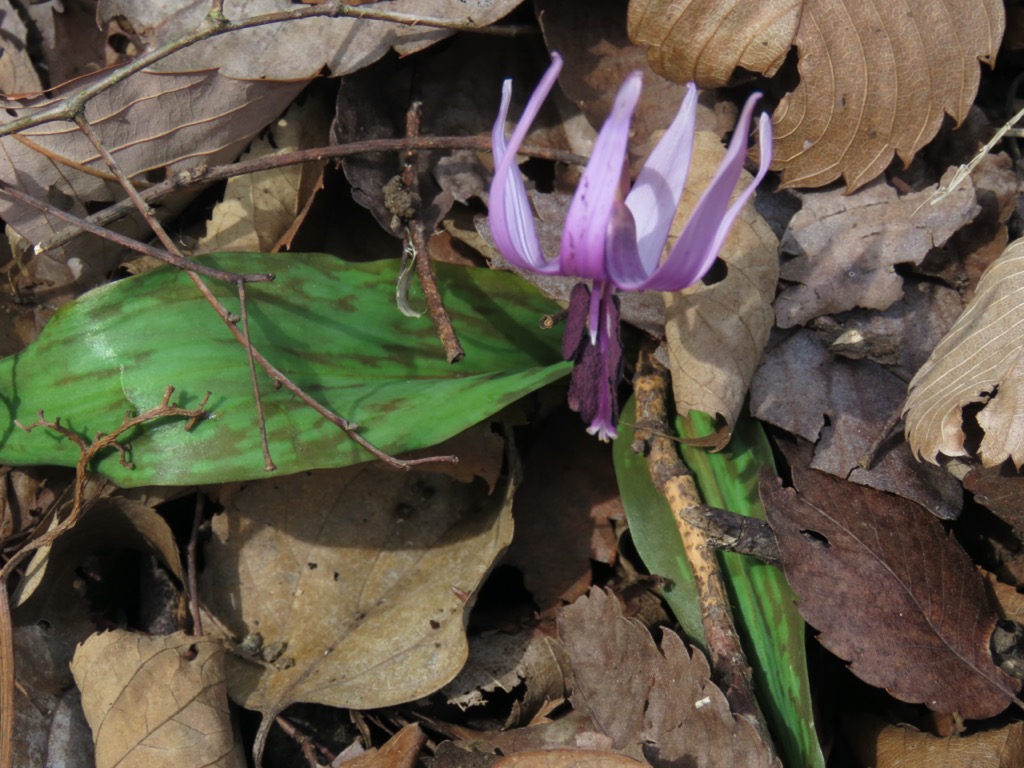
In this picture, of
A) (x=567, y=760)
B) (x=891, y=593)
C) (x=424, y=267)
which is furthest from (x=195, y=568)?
(x=891, y=593)

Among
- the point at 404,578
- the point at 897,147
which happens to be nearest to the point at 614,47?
the point at 897,147

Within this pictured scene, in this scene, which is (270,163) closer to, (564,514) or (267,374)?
(267,374)

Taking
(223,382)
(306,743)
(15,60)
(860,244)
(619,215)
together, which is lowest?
(306,743)

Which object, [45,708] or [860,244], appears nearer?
[45,708]

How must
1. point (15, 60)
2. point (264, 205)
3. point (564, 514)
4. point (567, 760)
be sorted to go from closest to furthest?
1. point (567, 760)
2. point (564, 514)
3. point (264, 205)
4. point (15, 60)

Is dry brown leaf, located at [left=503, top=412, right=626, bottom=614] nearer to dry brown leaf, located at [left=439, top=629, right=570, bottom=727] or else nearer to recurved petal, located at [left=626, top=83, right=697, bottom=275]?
dry brown leaf, located at [left=439, top=629, right=570, bottom=727]

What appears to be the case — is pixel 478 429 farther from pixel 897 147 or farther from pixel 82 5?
pixel 82 5

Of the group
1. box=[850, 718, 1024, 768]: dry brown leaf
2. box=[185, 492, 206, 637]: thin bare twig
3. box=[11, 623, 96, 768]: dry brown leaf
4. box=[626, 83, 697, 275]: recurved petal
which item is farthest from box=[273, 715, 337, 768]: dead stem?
box=[626, 83, 697, 275]: recurved petal

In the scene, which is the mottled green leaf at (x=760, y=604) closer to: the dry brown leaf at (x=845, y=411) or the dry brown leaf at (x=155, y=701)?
the dry brown leaf at (x=845, y=411)
